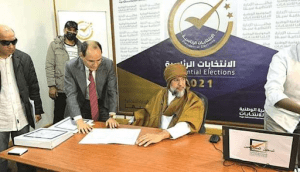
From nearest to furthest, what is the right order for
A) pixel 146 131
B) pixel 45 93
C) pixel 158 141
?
pixel 158 141 < pixel 146 131 < pixel 45 93

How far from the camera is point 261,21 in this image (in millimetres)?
3078

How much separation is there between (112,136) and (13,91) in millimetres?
1261

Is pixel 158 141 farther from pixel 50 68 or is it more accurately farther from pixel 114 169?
pixel 50 68

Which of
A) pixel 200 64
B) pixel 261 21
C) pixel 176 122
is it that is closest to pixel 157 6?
pixel 200 64

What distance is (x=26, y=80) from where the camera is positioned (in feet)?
8.55

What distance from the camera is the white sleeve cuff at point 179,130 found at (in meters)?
1.80

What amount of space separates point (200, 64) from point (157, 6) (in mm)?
1084

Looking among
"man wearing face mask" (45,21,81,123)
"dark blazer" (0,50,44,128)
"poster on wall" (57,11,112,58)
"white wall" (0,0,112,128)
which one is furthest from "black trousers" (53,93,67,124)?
"dark blazer" (0,50,44,128)

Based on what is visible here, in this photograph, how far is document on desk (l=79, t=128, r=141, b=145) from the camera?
180 centimetres

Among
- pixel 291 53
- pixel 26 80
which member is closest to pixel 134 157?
pixel 291 53

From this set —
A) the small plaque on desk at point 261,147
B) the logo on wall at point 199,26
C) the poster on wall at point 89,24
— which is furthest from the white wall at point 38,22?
the small plaque on desk at point 261,147

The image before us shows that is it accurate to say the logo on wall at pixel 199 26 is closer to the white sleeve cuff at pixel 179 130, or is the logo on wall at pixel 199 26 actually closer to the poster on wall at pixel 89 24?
the poster on wall at pixel 89 24

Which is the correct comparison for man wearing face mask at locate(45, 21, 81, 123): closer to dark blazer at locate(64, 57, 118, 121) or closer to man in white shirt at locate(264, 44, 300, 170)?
dark blazer at locate(64, 57, 118, 121)

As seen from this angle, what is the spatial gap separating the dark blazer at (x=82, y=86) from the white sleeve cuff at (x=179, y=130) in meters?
0.84
